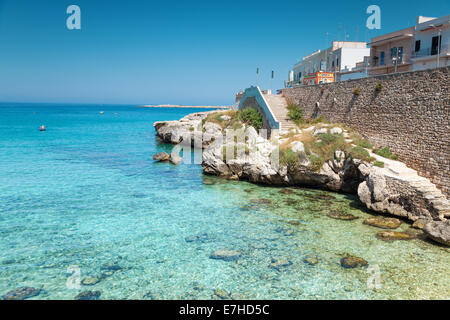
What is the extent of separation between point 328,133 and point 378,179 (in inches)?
221

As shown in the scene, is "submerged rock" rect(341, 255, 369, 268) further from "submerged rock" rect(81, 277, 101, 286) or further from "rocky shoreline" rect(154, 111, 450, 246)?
"submerged rock" rect(81, 277, 101, 286)

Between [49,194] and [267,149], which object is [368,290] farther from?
[49,194]

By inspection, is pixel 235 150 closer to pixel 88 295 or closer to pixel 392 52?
pixel 88 295

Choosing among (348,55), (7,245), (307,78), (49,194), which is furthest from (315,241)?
(348,55)

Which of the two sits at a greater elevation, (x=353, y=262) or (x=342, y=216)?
(x=342, y=216)

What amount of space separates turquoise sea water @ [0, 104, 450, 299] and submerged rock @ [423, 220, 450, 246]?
1.08ft

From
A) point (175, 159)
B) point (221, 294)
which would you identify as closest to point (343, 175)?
point (221, 294)

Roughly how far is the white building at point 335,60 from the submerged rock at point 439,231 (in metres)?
22.3

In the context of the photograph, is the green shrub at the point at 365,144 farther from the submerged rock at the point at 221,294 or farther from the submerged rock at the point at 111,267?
the submerged rock at the point at 111,267

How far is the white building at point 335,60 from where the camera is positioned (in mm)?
38938

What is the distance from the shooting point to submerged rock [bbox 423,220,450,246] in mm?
10672

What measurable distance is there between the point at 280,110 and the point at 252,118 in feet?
8.33

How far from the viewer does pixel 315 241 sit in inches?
446

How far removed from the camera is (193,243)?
37.0ft
